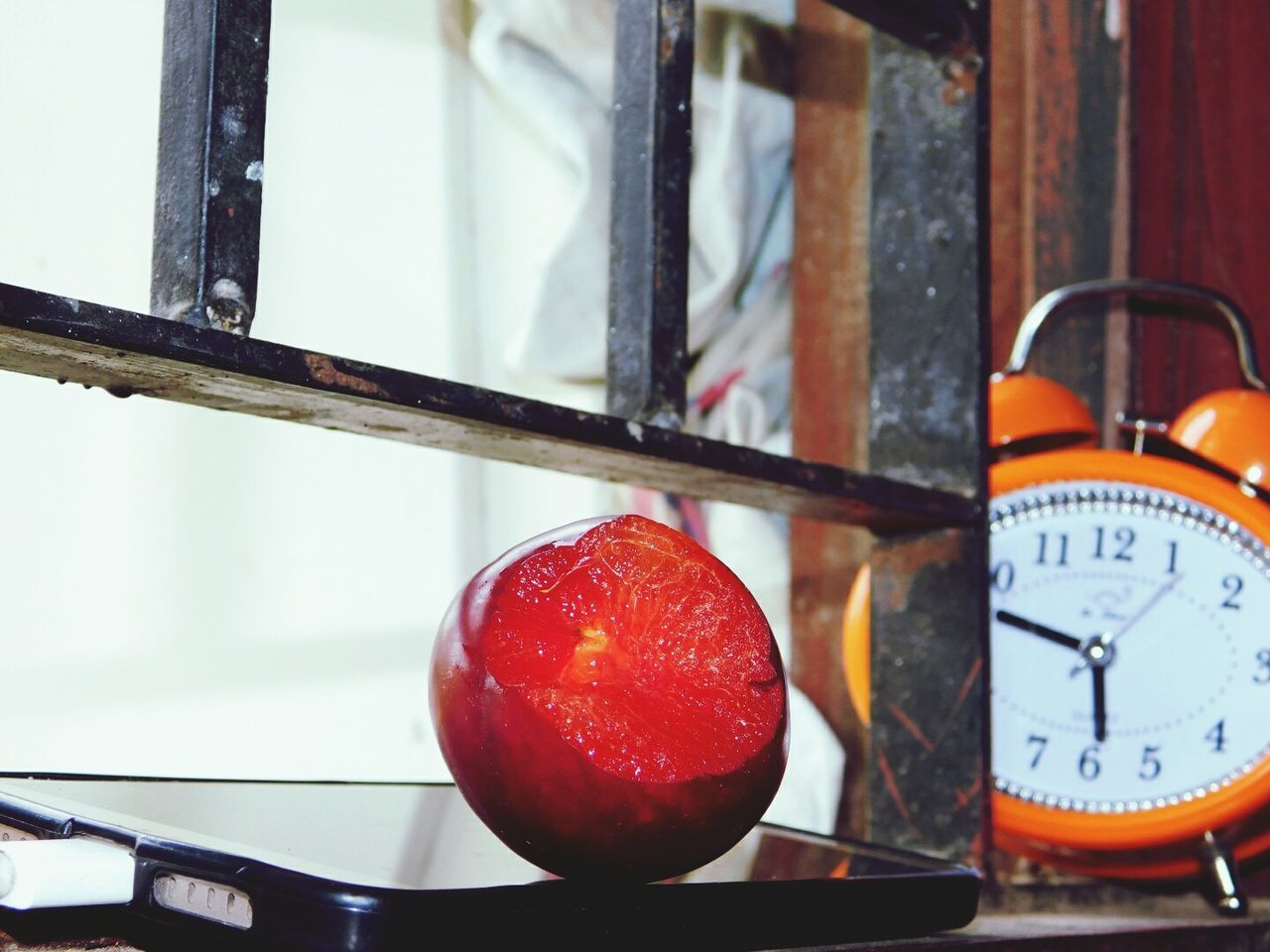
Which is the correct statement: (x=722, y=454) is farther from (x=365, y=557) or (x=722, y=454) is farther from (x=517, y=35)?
(x=517, y=35)

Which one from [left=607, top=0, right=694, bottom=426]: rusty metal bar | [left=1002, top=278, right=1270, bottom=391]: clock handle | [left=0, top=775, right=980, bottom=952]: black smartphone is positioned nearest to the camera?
[left=0, top=775, right=980, bottom=952]: black smartphone

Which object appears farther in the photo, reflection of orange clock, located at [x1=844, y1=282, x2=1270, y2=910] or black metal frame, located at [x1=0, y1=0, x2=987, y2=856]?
reflection of orange clock, located at [x1=844, y1=282, x2=1270, y2=910]

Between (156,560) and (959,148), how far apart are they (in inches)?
34.3

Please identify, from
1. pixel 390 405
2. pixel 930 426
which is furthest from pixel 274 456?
pixel 390 405

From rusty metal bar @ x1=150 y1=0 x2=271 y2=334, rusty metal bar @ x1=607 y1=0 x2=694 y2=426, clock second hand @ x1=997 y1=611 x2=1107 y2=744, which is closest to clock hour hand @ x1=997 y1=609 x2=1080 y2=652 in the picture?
clock second hand @ x1=997 y1=611 x2=1107 y2=744

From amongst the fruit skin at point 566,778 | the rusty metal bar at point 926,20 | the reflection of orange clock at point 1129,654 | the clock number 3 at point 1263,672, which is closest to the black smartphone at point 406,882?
the fruit skin at point 566,778

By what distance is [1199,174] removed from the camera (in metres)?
1.55

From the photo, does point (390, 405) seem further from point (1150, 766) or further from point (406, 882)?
point (1150, 766)

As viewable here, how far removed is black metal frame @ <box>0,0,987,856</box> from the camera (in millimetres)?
606

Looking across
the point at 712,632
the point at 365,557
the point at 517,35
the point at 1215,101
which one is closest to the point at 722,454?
the point at 712,632

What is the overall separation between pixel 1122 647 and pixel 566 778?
2.36 feet

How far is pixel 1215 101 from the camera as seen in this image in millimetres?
1554

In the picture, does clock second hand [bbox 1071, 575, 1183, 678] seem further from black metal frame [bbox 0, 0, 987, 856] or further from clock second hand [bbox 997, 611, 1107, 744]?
black metal frame [bbox 0, 0, 987, 856]

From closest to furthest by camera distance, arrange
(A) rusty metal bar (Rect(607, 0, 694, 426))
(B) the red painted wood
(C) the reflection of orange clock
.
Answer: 1. (A) rusty metal bar (Rect(607, 0, 694, 426))
2. (C) the reflection of orange clock
3. (B) the red painted wood
